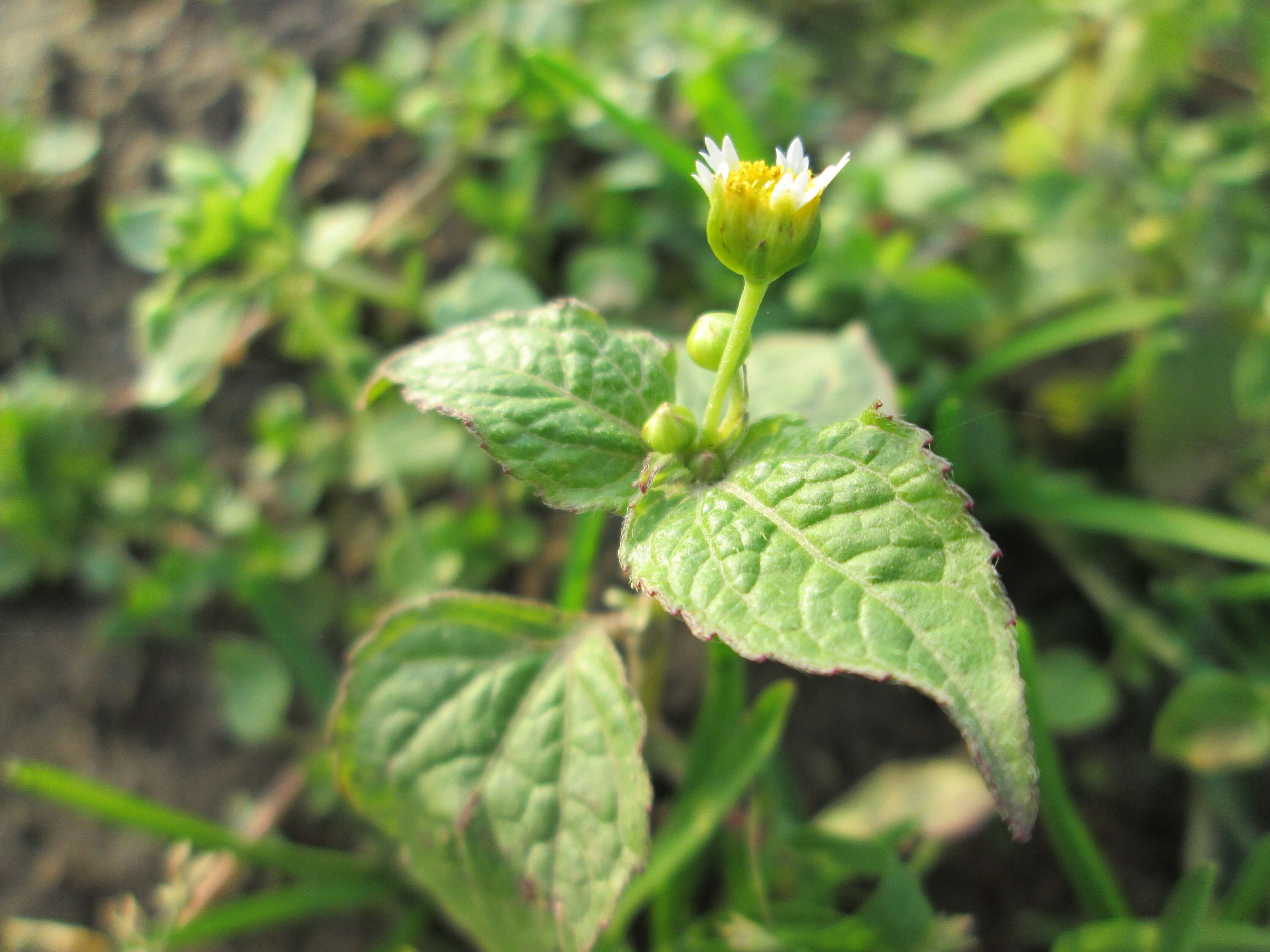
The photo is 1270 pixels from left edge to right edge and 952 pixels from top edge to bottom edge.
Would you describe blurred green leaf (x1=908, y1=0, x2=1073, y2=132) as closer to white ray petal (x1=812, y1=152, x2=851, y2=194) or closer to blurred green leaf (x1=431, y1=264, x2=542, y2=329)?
blurred green leaf (x1=431, y1=264, x2=542, y2=329)

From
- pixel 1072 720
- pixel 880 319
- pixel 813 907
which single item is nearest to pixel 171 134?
pixel 880 319

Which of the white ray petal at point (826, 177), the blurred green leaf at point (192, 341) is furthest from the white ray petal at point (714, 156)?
the blurred green leaf at point (192, 341)

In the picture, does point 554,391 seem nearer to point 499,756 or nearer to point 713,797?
point 499,756

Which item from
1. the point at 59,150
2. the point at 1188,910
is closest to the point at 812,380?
the point at 1188,910

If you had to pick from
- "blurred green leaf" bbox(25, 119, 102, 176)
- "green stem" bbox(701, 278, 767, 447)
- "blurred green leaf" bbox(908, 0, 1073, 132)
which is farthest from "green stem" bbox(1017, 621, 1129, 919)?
"blurred green leaf" bbox(25, 119, 102, 176)

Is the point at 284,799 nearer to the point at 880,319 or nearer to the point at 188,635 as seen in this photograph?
the point at 188,635

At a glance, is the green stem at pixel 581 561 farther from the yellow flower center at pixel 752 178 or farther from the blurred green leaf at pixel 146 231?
the blurred green leaf at pixel 146 231

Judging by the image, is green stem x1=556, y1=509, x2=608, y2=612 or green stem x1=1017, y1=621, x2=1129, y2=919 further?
green stem x1=556, y1=509, x2=608, y2=612
